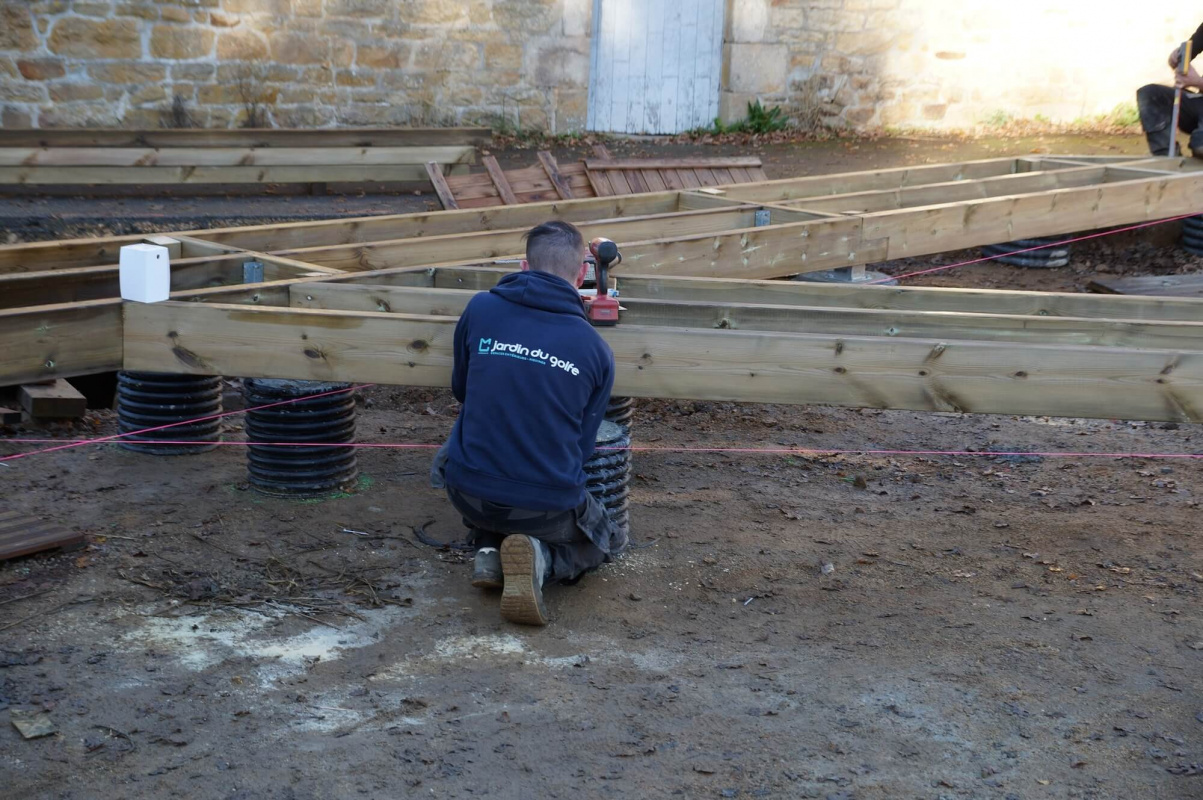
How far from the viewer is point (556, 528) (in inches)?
177

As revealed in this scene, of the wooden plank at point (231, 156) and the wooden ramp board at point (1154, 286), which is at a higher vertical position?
the wooden plank at point (231, 156)

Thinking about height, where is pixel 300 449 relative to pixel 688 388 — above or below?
below

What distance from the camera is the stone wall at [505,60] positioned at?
1220 centimetres

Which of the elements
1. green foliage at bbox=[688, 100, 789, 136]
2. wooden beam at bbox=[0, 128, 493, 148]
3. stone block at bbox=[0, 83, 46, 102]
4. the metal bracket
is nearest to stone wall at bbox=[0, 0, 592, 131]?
stone block at bbox=[0, 83, 46, 102]

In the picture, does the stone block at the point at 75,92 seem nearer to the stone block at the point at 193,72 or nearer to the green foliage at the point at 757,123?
the stone block at the point at 193,72

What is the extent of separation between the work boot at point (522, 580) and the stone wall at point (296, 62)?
32.6ft

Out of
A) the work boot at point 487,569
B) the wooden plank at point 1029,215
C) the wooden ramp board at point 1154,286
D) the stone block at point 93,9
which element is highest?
the stone block at point 93,9

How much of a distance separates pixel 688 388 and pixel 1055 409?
54.7 inches

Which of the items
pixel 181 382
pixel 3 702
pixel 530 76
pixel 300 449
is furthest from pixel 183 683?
pixel 530 76

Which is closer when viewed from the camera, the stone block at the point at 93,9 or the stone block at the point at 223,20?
the stone block at the point at 93,9

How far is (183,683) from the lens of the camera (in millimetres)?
3826

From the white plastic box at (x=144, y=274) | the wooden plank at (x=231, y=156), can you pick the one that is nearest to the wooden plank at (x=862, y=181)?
the wooden plank at (x=231, y=156)

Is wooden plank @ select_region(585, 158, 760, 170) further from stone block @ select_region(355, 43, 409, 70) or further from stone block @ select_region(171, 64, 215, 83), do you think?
stone block @ select_region(171, 64, 215, 83)

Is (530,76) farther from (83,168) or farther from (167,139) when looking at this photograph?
(83,168)
